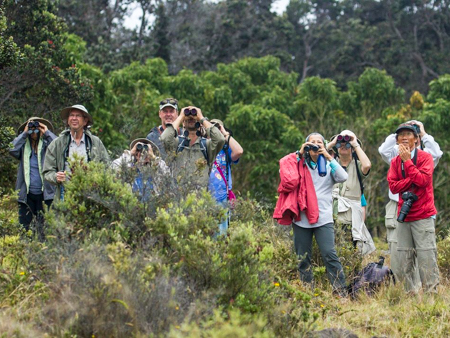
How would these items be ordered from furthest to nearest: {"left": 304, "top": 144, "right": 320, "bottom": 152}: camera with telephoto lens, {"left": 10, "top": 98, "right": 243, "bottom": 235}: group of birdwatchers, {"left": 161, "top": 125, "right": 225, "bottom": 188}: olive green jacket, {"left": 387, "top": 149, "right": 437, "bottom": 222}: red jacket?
{"left": 304, "top": 144, "right": 320, "bottom": 152}: camera with telephoto lens, {"left": 387, "top": 149, "right": 437, "bottom": 222}: red jacket, {"left": 161, "top": 125, "right": 225, "bottom": 188}: olive green jacket, {"left": 10, "top": 98, "right": 243, "bottom": 235}: group of birdwatchers

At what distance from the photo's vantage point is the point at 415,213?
21.1 ft

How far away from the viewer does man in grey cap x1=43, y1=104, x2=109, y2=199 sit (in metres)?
6.64

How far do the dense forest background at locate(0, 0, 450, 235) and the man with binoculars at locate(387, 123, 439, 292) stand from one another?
3169 mm

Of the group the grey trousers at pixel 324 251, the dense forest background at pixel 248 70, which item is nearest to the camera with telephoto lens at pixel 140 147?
the dense forest background at pixel 248 70

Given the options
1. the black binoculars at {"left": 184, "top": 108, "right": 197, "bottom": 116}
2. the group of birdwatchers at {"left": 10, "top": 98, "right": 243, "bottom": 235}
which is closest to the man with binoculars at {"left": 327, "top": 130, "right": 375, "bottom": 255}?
the group of birdwatchers at {"left": 10, "top": 98, "right": 243, "bottom": 235}

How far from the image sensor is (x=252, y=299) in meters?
4.53

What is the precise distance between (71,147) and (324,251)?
2.76 m

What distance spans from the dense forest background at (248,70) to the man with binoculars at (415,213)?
3.17 m

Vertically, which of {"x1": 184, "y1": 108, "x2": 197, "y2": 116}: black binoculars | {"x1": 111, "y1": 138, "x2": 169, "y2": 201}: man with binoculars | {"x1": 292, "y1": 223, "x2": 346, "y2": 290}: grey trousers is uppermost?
{"x1": 184, "y1": 108, "x2": 197, "y2": 116}: black binoculars

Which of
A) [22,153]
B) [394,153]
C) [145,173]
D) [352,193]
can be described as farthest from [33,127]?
[394,153]

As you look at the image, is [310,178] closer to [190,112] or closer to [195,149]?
[195,149]

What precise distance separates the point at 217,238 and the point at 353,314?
1643 mm

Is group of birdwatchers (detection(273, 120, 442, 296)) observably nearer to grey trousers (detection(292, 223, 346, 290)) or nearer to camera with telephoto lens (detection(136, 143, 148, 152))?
grey trousers (detection(292, 223, 346, 290))

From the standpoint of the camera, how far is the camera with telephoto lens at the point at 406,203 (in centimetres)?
635
